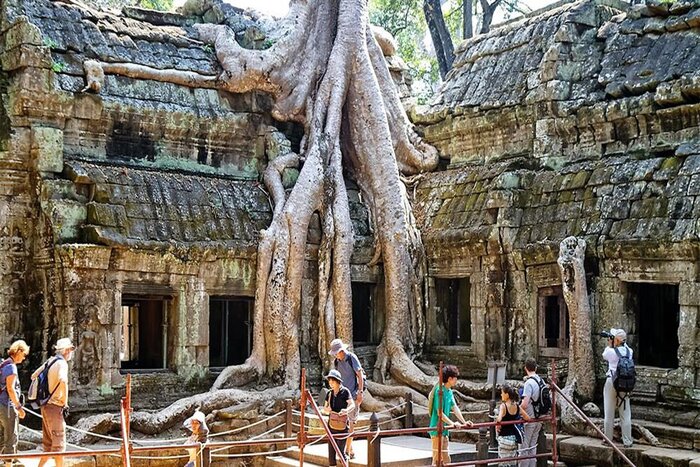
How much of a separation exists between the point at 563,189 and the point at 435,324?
292cm

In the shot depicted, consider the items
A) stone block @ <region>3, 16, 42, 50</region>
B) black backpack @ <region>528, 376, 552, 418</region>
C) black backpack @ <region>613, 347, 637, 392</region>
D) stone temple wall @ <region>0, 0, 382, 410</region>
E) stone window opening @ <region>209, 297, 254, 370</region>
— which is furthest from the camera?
stone window opening @ <region>209, 297, 254, 370</region>

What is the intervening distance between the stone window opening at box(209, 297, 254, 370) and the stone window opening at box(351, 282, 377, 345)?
162 centimetres

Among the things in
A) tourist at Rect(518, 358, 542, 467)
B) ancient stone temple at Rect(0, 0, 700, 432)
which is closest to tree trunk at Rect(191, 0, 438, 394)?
ancient stone temple at Rect(0, 0, 700, 432)

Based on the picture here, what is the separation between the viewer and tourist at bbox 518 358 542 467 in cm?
995

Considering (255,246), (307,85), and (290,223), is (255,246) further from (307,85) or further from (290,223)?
(307,85)

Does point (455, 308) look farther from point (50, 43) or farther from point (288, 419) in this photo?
point (50, 43)

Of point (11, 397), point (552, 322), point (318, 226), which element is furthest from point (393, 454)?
point (318, 226)

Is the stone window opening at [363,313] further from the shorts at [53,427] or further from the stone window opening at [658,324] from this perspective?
the shorts at [53,427]

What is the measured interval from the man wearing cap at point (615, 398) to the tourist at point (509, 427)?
57.6 inches

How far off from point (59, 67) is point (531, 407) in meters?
7.44

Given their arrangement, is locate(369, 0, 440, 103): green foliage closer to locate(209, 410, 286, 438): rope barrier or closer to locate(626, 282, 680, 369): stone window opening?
locate(626, 282, 680, 369): stone window opening

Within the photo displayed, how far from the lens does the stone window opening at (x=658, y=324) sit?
12.8 m

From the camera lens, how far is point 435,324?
594 inches

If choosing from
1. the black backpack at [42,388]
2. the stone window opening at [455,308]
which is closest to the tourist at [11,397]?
the black backpack at [42,388]
